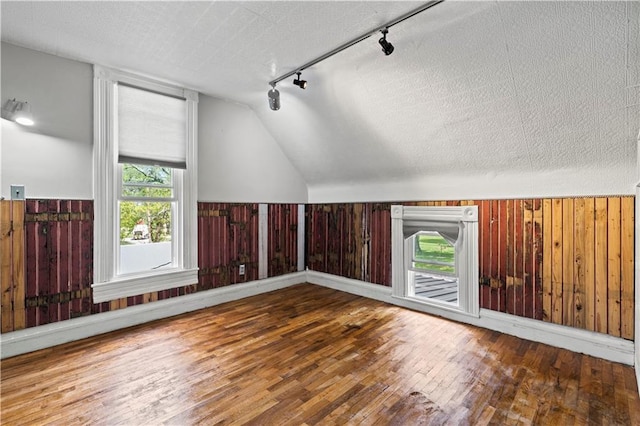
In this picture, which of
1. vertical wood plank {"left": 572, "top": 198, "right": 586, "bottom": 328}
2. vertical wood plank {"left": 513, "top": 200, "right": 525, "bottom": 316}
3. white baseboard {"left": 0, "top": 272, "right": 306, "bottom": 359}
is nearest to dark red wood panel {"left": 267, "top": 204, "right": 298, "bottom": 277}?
white baseboard {"left": 0, "top": 272, "right": 306, "bottom": 359}

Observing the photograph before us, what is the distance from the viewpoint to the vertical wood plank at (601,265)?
2646mm

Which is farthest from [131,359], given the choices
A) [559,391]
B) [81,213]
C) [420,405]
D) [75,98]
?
[559,391]

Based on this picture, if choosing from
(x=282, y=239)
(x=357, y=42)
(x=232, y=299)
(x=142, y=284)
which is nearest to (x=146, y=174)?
(x=142, y=284)

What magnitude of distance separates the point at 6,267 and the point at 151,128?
1.86 m

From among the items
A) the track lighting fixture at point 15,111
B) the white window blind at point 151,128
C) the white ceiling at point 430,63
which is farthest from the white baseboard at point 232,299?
the track lighting fixture at point 15,111

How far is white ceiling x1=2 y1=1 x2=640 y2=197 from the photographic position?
2.03 metres

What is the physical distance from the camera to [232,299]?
4188 millimetres

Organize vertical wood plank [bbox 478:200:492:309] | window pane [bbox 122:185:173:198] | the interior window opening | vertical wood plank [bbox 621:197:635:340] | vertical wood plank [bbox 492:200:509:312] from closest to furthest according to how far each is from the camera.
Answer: vertical wood plank [bbox 621:197:635:340], vertical wood plank [bbox 492:200:509:312], vertical wood plank [bbox 478:200:492:309], window pane [bbox 122:185:173:198], the interior window opening

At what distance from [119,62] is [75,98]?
57cm

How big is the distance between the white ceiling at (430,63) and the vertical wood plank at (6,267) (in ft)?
5.01

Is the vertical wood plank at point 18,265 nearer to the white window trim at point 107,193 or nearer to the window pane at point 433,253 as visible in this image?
the white window trim at point 107,193

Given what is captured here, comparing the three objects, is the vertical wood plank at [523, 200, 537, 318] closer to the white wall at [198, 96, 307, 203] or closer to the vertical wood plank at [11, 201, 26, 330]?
the white wall at [198, 96, 307, 203]

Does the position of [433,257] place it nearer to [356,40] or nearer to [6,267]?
[356,40]

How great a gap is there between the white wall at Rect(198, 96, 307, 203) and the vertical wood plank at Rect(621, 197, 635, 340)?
Answer: 12.9 feet
